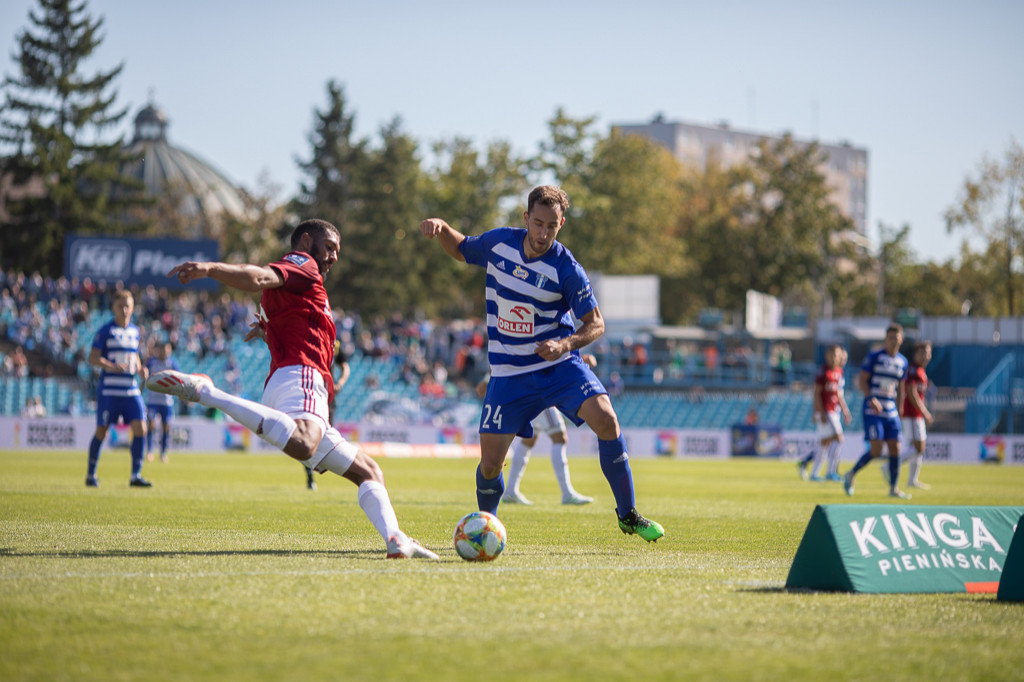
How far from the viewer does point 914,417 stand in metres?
20.6

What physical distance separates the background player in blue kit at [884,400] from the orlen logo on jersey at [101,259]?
107 feet

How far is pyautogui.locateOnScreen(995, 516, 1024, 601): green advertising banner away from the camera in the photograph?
659cm

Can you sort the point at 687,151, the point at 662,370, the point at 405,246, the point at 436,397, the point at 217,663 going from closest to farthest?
1. the point at 217,663
2. the point at 436,397
3. the point at 662,370
4. the point at 405,246
5. the point at 687,151

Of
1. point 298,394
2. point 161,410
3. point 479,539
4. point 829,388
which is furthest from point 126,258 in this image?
point 479,539

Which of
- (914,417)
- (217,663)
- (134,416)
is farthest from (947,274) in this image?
(217,663)

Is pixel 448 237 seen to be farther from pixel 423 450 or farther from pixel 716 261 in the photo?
pixel 716 261

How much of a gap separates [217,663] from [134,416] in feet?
37.5

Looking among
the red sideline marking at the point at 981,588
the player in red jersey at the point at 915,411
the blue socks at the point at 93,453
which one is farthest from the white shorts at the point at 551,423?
the player in red jersey at the point at 915,411

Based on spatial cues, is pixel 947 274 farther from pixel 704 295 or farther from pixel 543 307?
pixel 543 307

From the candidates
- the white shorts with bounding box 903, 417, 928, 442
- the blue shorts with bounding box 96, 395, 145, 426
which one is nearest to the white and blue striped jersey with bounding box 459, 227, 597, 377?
the blue shorts with bounding box 96, 395, 145, 426

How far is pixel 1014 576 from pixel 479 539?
3370mm

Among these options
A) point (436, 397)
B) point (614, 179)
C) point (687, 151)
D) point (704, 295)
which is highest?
point (687, 151)

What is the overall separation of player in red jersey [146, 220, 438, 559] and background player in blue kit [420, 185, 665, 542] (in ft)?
3.52

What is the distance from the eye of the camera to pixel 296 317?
7.82 metres
